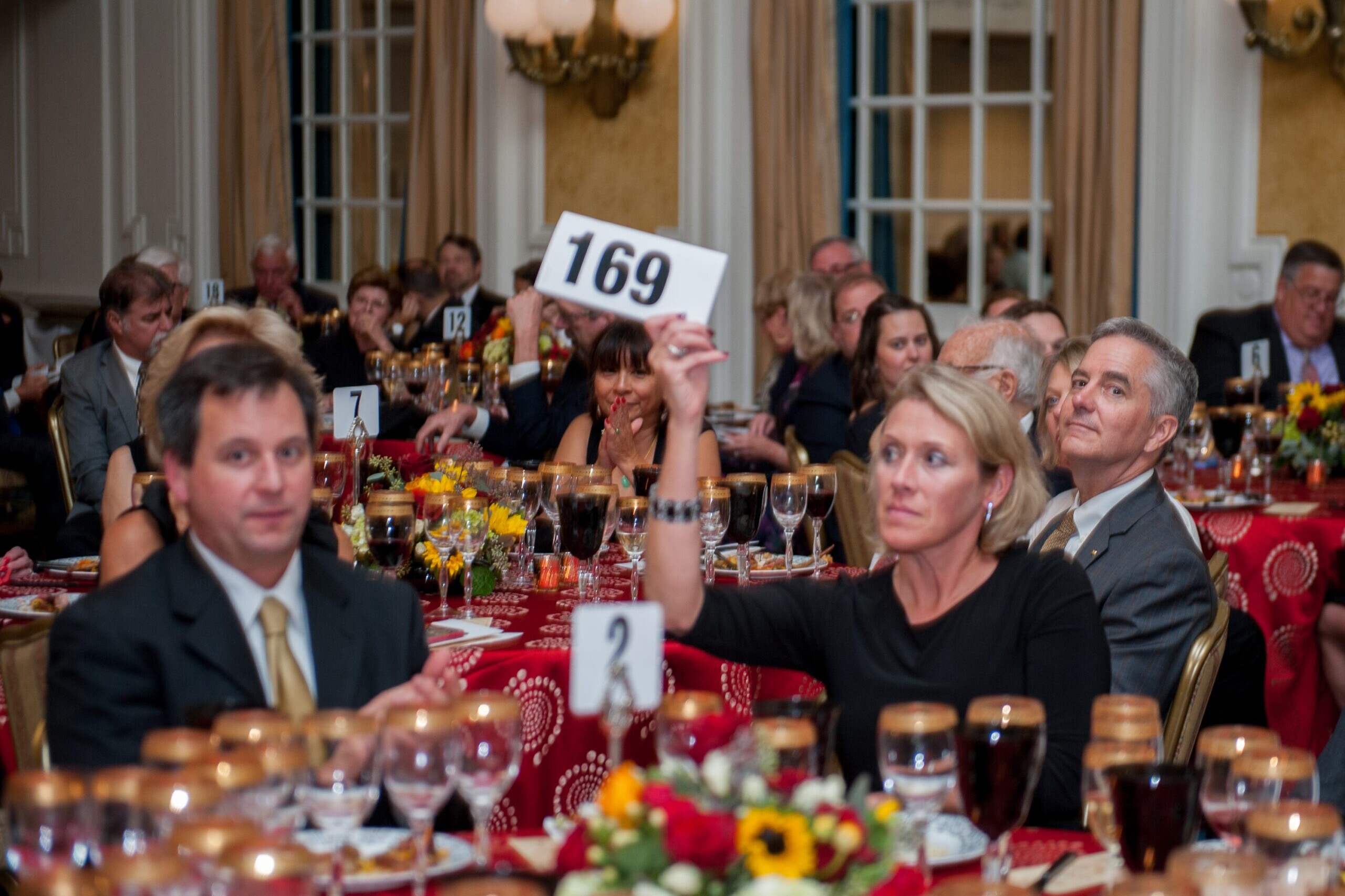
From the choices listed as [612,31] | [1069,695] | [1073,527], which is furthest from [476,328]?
[1069,695]

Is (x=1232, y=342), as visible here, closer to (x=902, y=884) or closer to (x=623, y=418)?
(x=623, y=418)

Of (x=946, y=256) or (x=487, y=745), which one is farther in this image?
(x=946, y=256)

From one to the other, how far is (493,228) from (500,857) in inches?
299

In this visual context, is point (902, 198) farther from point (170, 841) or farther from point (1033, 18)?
point (170, 841)

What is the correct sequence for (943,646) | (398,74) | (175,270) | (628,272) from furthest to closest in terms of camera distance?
1. (398,74)
2. (175,270)
3. (943,646)
4. (628,272)

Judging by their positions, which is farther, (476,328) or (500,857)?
(476,328)

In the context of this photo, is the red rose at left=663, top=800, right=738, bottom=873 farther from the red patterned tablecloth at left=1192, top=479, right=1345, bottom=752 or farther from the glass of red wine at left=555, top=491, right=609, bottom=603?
the red patterned tablecloth at left=1192, top=479, right=1345, bottom=752

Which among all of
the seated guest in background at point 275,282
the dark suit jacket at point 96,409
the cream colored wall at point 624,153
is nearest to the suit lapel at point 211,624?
the dark suit jacket at point 96,409

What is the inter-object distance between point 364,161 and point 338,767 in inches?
360

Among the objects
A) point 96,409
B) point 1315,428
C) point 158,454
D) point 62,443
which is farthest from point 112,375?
point 1315,428

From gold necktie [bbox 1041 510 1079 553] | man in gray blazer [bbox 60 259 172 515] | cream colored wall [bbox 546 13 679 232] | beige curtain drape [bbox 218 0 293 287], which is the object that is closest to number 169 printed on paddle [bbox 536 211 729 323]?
gold necktie [bbox 1041 510 1079 553]

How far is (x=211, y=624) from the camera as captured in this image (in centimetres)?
202

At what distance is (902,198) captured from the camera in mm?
8258

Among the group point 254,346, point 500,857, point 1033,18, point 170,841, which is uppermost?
point 1033,18
